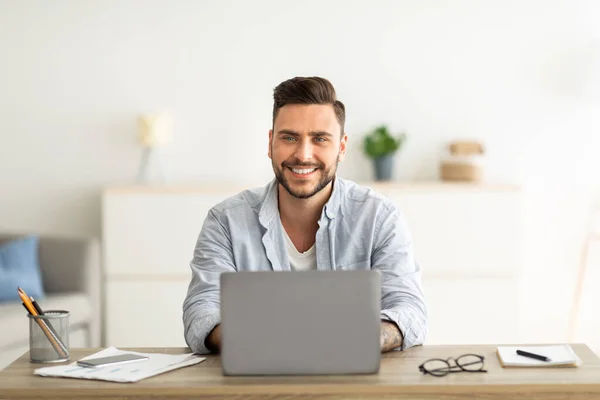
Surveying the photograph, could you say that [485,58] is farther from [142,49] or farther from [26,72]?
[26,72]

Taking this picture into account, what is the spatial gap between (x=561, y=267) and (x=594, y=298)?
11.0 inches

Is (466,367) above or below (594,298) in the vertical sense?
above

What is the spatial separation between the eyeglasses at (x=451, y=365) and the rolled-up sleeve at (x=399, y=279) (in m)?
0.20

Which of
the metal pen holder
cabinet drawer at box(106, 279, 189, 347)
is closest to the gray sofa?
cabinet drawer at box(106, 279, 189, 347)

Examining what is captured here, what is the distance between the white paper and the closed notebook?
701 millimetres

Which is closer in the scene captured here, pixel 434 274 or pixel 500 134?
pixel 434 274

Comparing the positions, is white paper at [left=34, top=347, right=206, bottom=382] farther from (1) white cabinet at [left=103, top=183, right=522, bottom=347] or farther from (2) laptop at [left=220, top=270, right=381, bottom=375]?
(1) white cabinet at [left=103, top=183, right=522, bottom=347]

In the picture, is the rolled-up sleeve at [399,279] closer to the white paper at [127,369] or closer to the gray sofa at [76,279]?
the white paper at [127,369]

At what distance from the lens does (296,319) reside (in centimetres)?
180

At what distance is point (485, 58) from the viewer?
17.8 feet

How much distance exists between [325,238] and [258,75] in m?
2.97

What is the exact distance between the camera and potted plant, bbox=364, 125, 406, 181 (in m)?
5.25

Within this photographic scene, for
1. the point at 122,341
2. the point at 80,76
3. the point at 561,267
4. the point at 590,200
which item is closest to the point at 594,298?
the point at 561,267

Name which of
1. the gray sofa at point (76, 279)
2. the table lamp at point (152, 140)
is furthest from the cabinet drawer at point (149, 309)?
the table lamp at point (152, 140)
